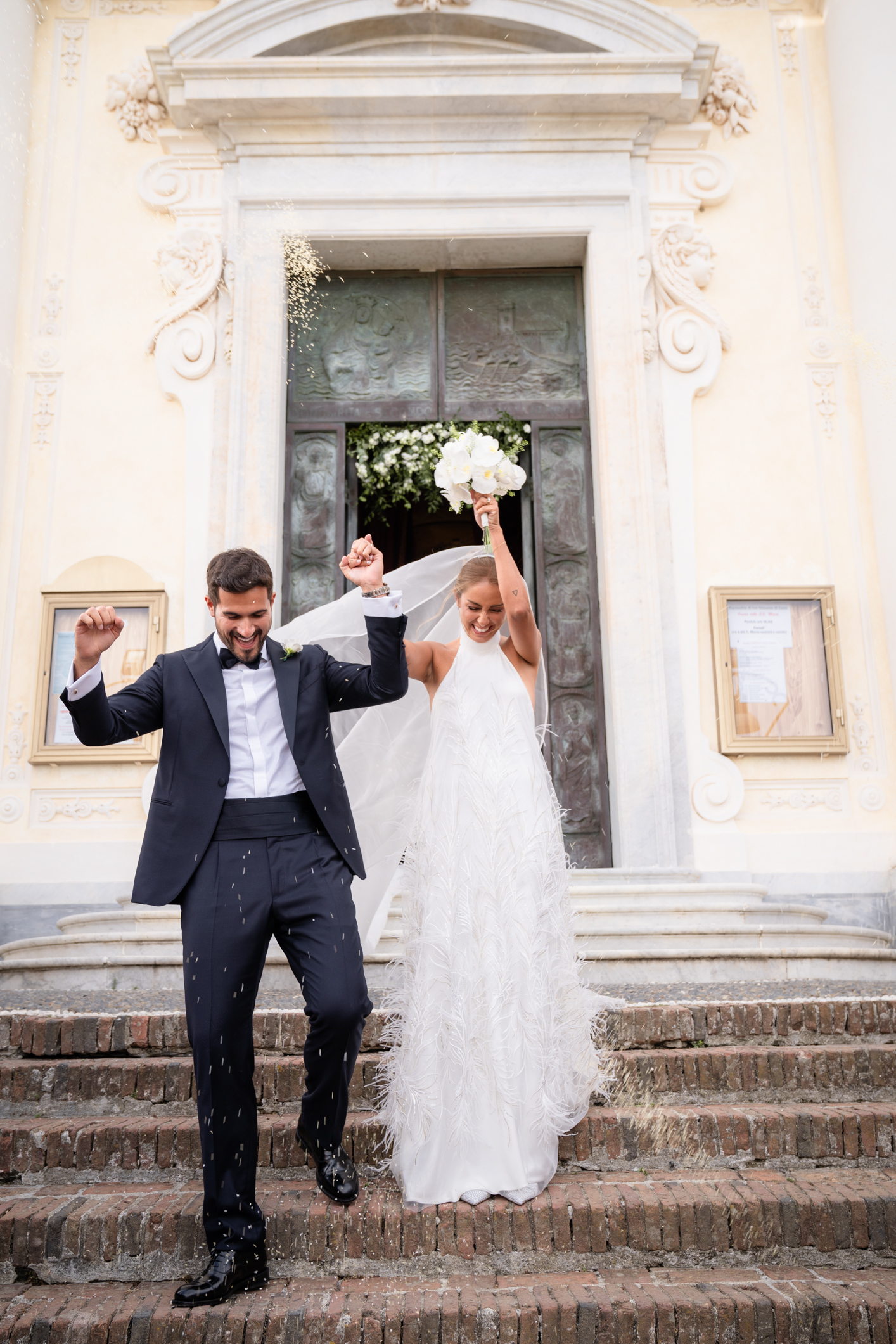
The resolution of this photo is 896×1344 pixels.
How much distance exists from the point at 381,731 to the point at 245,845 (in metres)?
1.28

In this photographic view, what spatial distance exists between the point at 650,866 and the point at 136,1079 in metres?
4.32

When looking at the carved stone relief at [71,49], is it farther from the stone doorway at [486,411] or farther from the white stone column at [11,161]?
the stone doorway at [486,411]

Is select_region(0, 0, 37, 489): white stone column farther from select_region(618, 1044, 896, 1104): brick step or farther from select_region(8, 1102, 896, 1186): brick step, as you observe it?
select_region(618, 1044, 896, 1104): brick step

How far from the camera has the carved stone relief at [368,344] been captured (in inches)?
342

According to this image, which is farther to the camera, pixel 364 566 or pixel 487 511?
pixel 487 511

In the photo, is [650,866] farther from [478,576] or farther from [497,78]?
[497,78]

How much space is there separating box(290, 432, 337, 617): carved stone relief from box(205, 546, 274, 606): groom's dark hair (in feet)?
16.8

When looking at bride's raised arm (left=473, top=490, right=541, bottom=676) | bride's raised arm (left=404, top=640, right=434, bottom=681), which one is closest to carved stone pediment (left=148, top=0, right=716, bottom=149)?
bride's raised arm (left=473, top=490, right=541, bottom=676)

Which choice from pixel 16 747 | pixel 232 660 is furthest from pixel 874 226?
pixel 16 747

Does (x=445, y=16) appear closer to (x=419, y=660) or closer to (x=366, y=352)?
(x=366, y=352)

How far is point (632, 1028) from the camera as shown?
397 cm

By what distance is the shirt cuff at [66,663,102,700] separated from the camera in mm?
2916

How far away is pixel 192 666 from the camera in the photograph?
10.4 feet

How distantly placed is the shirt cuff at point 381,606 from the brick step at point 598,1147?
1644 millimetres
